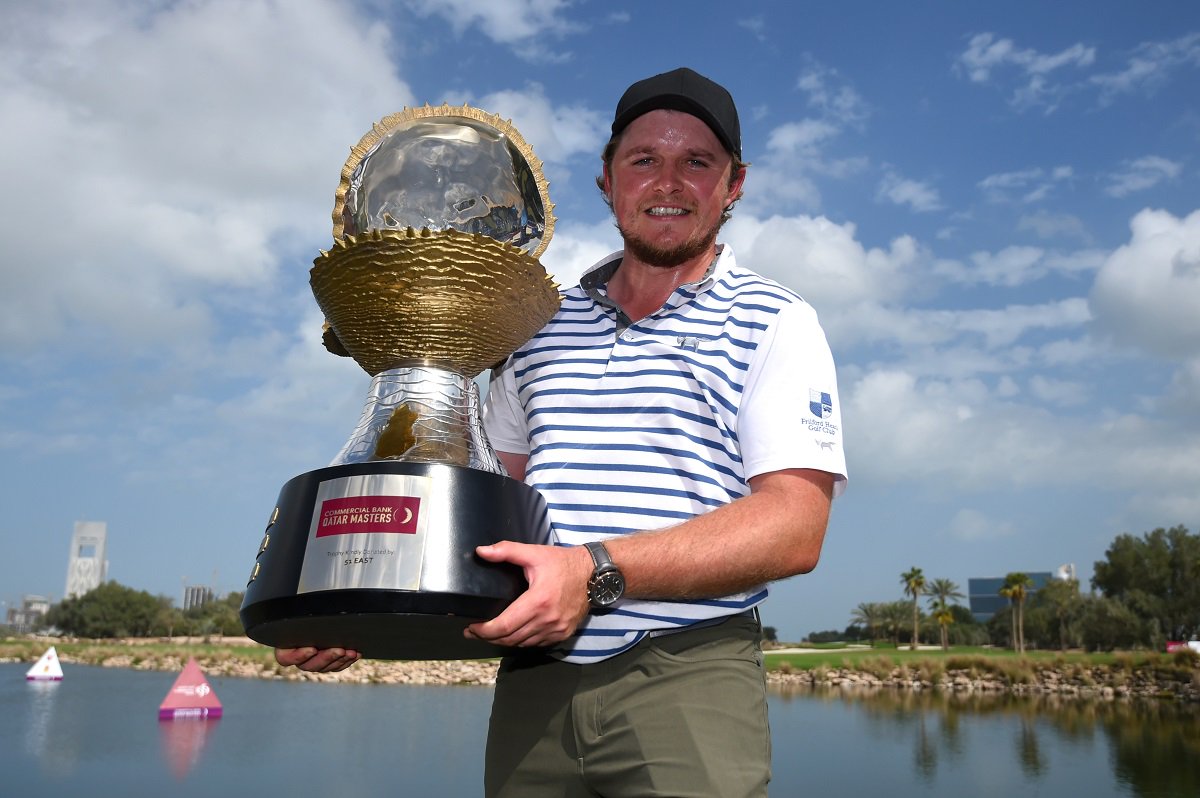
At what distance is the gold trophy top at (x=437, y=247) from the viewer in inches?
64.9

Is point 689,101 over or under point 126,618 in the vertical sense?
over

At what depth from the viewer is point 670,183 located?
1920 mm

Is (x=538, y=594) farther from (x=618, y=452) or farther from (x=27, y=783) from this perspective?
(x=27, y=783)

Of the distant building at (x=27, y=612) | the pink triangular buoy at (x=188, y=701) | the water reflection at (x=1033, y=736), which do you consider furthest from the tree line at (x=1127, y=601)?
the distant building at (x=27, y=612)

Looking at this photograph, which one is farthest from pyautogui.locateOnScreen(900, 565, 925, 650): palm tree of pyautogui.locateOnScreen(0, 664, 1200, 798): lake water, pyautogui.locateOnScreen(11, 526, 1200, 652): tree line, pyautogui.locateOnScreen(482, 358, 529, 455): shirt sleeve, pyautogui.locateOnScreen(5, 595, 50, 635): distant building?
pyautogui.locateOnScreen(5, 595, 50, 635): distant building

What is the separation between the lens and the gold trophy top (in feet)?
5.41

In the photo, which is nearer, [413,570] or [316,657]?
[413,570]

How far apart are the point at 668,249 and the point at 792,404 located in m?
0.46

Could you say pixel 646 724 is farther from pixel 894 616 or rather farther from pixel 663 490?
pixel 894 616

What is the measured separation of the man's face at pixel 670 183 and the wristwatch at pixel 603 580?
0.74m

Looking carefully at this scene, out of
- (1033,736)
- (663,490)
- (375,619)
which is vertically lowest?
(1033,736)

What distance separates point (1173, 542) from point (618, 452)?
5644cm

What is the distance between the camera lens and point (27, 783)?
735 inches

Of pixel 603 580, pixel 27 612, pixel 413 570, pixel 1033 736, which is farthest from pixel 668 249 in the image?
pixel 27 612
